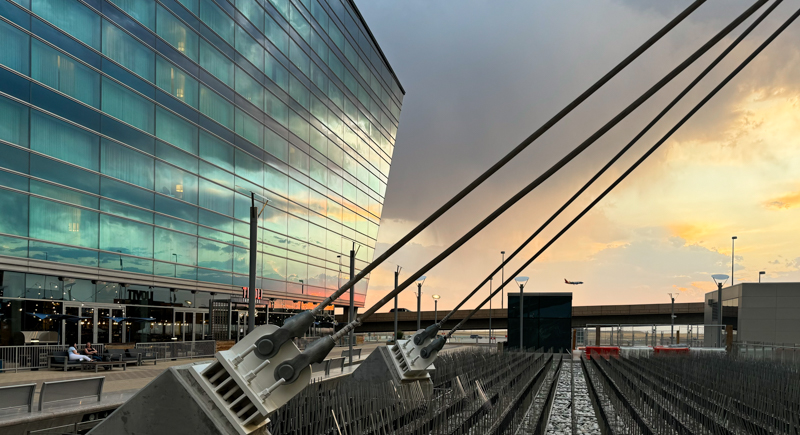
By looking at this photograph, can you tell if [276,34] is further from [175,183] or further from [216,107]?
[175,183]

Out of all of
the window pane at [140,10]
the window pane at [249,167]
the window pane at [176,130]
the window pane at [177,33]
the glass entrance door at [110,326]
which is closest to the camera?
the glass entrance door at [110,326]

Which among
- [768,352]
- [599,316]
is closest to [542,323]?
[768,352]

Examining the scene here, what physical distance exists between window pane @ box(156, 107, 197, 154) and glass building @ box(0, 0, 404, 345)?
0.11m

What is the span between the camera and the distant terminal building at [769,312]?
4669 cm

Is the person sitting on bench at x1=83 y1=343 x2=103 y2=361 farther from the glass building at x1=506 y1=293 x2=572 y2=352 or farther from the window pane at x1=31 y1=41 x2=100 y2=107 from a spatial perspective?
the glass building at x1=506 y1=293 x2=572 y2=352

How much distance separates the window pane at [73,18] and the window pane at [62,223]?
22.2 feet

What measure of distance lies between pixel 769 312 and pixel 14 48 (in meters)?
48.8

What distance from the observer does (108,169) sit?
2736 centimetres

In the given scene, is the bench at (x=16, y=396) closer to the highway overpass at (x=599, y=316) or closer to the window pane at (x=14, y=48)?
the window pane at (x=14, y=48)

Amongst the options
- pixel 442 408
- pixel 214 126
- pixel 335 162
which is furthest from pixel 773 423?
pixel 335 162

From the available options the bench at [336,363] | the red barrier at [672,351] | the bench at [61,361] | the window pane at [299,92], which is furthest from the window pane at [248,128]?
the red barrier at [672,351]

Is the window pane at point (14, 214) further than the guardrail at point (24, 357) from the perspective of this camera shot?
Yes

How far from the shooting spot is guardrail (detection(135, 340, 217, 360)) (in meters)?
27.2

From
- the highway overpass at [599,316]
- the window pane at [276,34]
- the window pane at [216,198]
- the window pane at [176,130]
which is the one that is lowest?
the highway overpass at [599,316]
